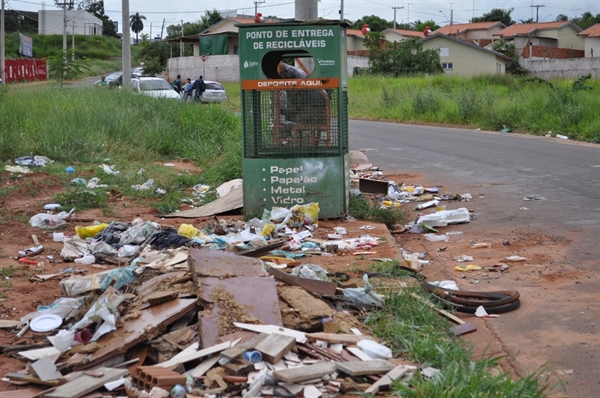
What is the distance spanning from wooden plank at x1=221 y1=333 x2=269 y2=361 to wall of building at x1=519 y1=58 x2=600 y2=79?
43.9 metres

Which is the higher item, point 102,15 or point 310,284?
point 102,15

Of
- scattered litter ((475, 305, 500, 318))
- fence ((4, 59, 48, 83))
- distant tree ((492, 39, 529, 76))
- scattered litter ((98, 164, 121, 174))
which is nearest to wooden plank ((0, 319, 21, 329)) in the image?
scattered litter ((475, 305, 500, 318))

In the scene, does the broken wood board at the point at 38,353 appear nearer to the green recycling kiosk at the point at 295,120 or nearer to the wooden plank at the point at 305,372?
the wooden plank at the point at 305,372

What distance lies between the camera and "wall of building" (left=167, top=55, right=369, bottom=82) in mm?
58906

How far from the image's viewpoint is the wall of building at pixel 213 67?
58906 millimetres

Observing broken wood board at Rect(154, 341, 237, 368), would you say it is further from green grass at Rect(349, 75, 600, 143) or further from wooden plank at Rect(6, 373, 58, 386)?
green grass at Rect(349, 75, 600, 143)

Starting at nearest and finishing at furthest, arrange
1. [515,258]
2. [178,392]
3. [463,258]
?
[178,392] < [515,258] < [463,258]

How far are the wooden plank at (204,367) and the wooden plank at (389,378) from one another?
2.81 feet

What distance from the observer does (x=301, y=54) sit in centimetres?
873

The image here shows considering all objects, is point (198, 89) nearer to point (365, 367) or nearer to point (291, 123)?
point (291, 123)

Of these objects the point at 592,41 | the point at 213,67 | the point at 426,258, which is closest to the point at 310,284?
the point at 426,258

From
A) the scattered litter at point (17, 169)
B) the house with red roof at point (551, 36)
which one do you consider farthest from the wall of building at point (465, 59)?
the scattered litter at point (17, 169)

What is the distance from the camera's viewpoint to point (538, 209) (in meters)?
9.80

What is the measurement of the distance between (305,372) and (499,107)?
2340 centimetres
